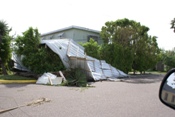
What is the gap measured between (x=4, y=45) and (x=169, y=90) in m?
15.0

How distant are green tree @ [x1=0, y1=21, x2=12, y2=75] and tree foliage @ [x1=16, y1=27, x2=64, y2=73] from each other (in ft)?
4.37

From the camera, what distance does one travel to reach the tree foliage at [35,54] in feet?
42.9

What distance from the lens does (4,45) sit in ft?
47.7

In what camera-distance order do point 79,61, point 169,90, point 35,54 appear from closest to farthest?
point 169,90 < point 79,61 < point 35,54

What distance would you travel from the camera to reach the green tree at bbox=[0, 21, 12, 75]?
1424 centimetres

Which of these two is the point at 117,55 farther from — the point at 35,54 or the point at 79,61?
the point at 35,54

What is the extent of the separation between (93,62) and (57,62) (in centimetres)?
289

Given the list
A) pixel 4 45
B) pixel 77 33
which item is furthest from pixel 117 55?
pixel 4 45

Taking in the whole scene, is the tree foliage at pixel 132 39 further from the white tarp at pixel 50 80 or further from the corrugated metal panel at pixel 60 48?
the white tarp at pixel 50 80

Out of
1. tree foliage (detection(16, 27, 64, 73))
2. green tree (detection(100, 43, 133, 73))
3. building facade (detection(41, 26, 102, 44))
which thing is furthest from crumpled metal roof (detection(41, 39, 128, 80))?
building facade (detection(41, 26, 102, 44))

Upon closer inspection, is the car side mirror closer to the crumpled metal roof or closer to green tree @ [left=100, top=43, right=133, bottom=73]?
the crumpled metal roof

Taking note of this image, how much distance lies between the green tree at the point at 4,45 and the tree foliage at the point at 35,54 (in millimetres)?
1333

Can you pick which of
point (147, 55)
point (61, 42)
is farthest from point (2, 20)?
point (147, 55)

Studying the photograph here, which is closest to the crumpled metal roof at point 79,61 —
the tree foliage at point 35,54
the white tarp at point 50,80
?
the tree foliage at point 35,54
